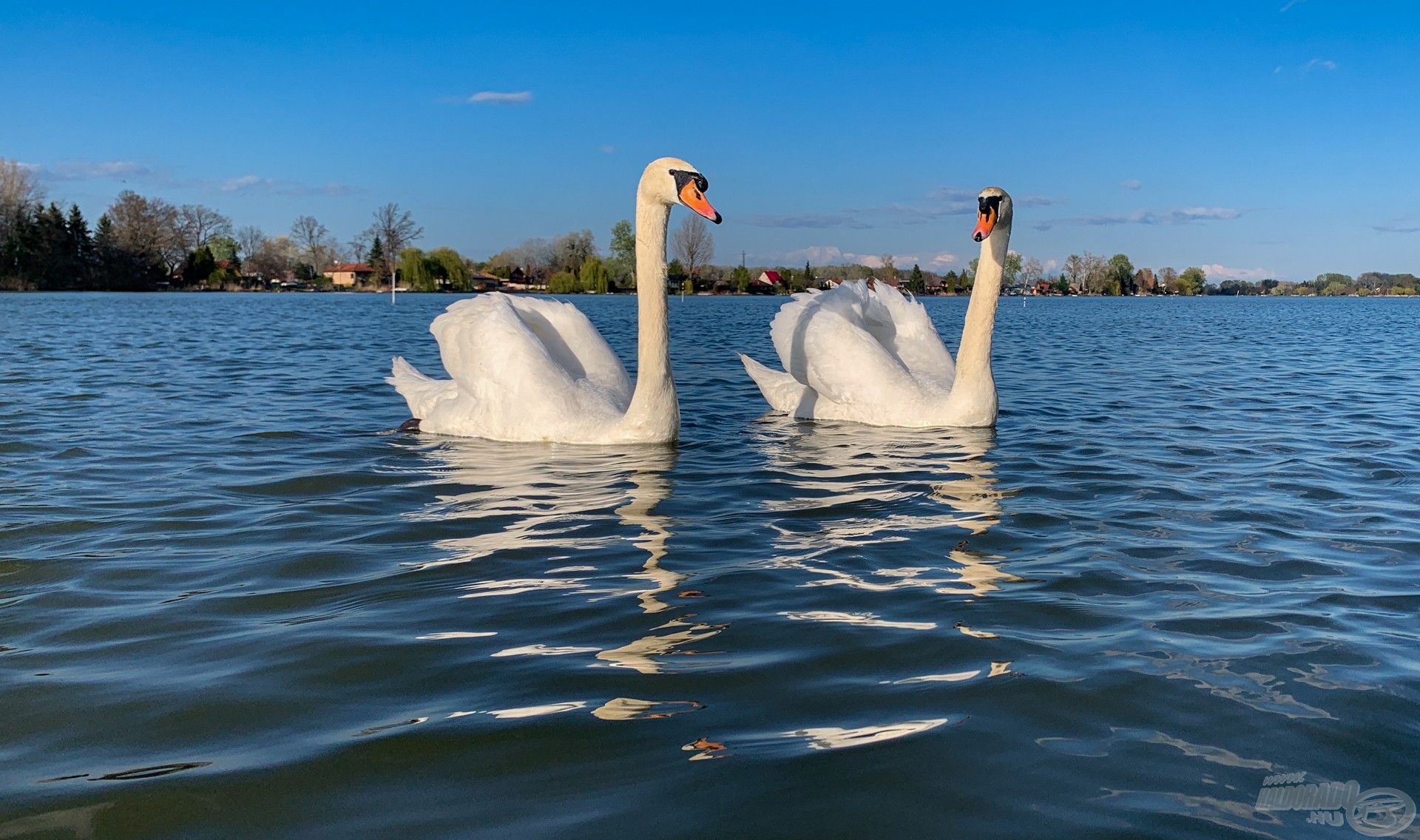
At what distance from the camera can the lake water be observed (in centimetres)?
271

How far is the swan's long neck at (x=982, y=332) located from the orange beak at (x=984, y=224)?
0.22 metres

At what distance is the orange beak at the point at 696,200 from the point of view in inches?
276

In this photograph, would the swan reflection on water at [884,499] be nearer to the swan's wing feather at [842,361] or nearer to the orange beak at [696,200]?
the swan's wing feather at [842,361]

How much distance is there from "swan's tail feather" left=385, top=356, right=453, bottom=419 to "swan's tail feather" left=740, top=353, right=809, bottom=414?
336 centimetres

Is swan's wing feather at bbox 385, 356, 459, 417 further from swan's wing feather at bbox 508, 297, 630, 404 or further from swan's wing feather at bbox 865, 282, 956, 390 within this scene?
swan's wing feather at bbox 865, 282, 956, 390

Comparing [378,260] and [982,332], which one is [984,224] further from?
[378,260]

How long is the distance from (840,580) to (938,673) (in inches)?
45.2

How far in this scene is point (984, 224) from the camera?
8.67 metres

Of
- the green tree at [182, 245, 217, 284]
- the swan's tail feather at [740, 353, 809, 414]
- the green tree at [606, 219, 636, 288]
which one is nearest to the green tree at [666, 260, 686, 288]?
the green tree at [606, 219, 636, 288]

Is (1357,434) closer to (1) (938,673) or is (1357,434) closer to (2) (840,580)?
(2) (840,580)

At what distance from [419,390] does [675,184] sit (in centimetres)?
323

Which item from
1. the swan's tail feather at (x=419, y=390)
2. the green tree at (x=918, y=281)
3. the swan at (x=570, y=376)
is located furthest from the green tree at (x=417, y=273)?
the swan at (x=570, y=376)

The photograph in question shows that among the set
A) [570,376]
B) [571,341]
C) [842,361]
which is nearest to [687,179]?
[570,376]

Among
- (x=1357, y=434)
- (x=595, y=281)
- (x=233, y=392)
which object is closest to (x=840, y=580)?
(x=1357, y=434)
